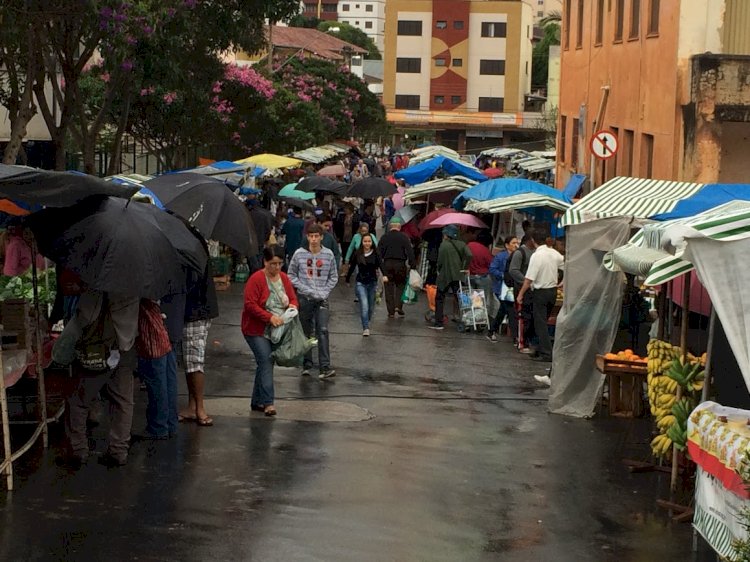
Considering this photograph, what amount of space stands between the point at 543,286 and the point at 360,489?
8.17 meters

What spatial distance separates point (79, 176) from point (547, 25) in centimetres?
10285

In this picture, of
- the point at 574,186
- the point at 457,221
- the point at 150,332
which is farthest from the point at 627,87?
the point at 150,332

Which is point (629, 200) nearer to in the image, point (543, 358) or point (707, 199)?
point (707, 199)

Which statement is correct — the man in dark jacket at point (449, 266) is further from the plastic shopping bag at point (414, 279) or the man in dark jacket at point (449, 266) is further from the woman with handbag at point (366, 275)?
the woman with handbag at point (366, 275)

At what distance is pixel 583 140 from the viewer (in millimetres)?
32656

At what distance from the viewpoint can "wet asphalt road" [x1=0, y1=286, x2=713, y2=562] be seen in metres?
8.68

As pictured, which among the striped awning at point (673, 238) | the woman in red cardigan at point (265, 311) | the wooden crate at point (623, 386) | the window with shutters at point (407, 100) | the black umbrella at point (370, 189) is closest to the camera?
the striped awning at point (673, 238)

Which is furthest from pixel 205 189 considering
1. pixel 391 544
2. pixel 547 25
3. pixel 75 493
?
pixel 547 25

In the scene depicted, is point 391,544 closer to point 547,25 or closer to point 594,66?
point 594,66

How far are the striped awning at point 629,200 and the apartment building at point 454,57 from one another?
86.9 meters

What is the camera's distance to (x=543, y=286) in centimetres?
1794

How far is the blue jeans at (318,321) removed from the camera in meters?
15.7

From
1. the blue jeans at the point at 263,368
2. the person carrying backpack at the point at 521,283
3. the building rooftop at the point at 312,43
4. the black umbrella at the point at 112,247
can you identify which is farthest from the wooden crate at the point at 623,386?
the building rooftop at the point at 312,43

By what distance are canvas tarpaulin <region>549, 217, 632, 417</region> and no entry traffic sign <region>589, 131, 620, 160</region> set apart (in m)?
9.18
